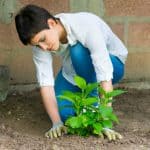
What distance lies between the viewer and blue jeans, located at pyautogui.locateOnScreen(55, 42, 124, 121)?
110 inches

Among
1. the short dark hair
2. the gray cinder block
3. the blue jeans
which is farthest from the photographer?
the gray cinder block

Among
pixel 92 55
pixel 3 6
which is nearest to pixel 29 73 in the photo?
pixel 3 6

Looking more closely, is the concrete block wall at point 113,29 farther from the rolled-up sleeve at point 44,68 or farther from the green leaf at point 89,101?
the green leaf at point 89,101

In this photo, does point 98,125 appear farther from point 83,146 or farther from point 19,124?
point 19,124

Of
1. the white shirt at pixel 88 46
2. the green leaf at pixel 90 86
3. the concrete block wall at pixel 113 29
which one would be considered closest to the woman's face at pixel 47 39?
the white shirt at pixel 88 46

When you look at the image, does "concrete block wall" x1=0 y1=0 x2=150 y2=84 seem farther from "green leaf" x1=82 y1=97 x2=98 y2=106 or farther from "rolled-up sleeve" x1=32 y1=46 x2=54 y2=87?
"green leaf" x1=82 y1=97 x2=98 y2=106

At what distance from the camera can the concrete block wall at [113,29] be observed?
3479 mm

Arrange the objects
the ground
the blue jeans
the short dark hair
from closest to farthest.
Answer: the short dark hair
the ground
the blue jeans

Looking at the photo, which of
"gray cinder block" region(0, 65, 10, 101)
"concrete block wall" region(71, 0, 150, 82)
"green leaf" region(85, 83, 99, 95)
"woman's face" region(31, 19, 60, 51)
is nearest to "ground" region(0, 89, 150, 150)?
"gray cinder block" region(0, 65, 10, 101)

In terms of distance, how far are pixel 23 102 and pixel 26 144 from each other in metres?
0.71

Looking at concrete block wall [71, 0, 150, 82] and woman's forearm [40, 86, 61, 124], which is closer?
woman's forearm [40, 86, 61, 124]

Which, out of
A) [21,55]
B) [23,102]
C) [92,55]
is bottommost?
[23,102]

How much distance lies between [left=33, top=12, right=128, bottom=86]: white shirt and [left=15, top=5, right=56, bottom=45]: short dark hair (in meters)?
0.16

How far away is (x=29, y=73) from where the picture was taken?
3561 millimetres
